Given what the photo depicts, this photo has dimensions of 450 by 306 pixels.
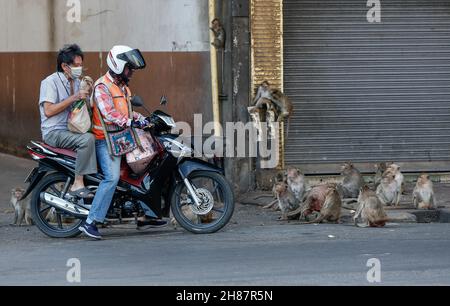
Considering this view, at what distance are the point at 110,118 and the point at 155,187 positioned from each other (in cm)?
83

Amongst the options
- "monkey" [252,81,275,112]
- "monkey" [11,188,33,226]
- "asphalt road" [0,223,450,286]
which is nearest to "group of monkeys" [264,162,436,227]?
"asphalt road" [0,223,450,286]

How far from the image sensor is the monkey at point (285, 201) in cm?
1288

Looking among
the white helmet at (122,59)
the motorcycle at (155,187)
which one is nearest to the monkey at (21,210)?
the motorcycle at (155,187)

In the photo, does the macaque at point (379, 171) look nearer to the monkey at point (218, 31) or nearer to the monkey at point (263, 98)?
the monkey at point (263, 98)

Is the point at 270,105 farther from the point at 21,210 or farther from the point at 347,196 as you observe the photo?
the point at 21,210

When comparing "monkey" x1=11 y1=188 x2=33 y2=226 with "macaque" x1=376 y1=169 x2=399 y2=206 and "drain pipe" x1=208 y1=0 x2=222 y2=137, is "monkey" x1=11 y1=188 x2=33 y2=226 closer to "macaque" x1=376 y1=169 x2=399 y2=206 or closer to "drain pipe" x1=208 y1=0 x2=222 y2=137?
"drain pipe" x1=208 y1=0 x2=222 y2=137

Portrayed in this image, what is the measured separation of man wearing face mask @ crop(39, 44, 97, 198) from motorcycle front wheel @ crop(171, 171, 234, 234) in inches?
36.0

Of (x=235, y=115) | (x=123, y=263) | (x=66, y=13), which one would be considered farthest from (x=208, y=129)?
(x=123, y=263)

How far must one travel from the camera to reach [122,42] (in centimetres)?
1561

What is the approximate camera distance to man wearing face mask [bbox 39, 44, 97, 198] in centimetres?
1065

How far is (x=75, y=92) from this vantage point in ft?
35.8


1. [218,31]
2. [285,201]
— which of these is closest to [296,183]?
[285,201]

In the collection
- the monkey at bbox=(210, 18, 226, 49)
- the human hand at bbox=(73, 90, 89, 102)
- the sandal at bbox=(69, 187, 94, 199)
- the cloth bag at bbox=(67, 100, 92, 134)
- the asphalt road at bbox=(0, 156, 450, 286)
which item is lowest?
the asphalt road at bbox=(0, 156, 450, 286)

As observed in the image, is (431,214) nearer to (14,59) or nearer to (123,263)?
(123,263)
